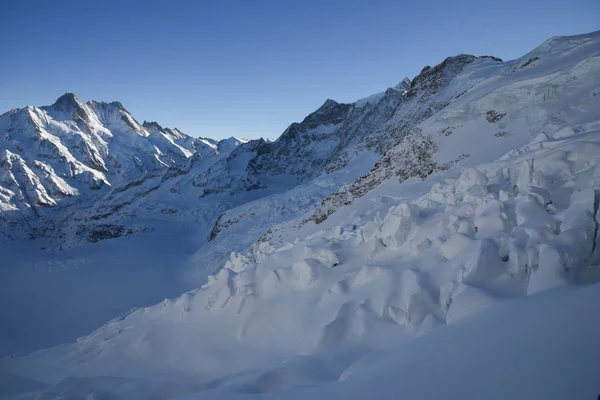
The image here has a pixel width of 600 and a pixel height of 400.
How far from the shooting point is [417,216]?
6.99m

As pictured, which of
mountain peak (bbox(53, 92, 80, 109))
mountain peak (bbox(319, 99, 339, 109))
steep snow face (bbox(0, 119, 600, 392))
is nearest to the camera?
steep snow face (bbox(0, 119, 600, 392))

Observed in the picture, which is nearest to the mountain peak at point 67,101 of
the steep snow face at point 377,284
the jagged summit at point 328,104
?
the jagged summit at point 328,104

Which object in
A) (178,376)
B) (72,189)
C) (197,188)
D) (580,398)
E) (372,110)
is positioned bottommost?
(178,376)

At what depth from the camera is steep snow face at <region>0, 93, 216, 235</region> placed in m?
76.6

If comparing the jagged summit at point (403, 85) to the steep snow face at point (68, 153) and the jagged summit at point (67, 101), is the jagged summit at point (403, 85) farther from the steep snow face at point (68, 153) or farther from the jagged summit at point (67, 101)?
the jagged summit at point (67, 101)

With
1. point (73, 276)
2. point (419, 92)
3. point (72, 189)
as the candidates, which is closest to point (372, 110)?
point (419, 92)

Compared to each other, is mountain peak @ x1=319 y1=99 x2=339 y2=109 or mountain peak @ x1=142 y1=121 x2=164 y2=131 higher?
mountain peak @ x1=142 y1=121 x2=164 y2=131

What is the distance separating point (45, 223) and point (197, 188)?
36.6m

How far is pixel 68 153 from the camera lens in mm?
107438

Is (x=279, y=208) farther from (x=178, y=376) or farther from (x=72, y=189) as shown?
(x=72, y=189)

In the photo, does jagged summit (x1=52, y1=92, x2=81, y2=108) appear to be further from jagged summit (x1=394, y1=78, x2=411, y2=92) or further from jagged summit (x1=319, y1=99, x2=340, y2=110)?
jagged summit (x1=394, y1=78, x2=411, y2=92)

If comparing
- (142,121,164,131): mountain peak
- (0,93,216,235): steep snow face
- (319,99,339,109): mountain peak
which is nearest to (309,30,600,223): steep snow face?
(319,99,339,109): mountain peak

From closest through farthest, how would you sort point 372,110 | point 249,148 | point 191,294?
1. point 191,294
2. point 372,110
3. point 249,148

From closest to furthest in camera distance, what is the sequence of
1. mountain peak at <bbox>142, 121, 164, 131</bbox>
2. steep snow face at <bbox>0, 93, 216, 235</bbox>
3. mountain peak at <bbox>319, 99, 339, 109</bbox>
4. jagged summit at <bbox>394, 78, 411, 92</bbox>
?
jagged summit at <bbox>394, 78, 411, 92</bbox> < mountain peak at <bbox>319, 99, 339, 109</bbox> < steep snow face at <bbox>0, 93, 216, 235</bbox> < mountain peak at <bbox>142, 121, 164, 131</bbox>
